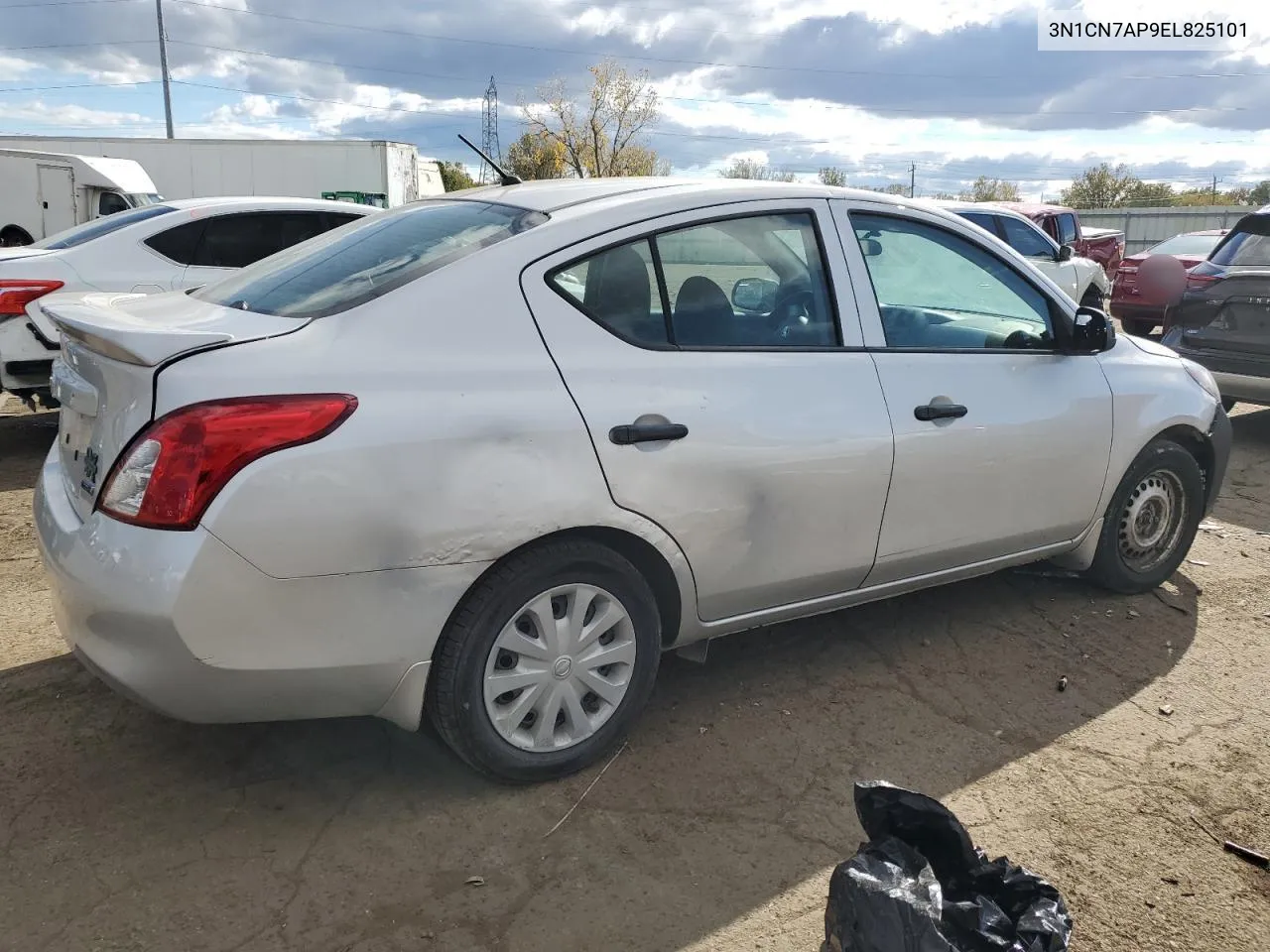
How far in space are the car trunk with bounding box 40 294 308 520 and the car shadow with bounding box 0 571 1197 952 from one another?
84 centimetres

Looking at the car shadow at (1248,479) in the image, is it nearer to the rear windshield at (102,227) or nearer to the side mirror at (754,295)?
the side mirror at (754,295)

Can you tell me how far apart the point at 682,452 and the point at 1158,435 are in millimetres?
2445

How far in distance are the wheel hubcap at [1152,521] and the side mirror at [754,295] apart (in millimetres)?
1980

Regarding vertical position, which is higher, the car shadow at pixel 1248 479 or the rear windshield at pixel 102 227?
the rear windshield at pixel 102 227

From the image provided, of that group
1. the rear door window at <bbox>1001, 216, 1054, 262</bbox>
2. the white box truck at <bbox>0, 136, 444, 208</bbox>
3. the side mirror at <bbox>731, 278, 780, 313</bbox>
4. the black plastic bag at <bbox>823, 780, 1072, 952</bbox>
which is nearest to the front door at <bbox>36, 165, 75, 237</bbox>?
the white box truck at <bbox>0, 136, 444, 208</bbox>

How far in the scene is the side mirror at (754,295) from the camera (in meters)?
3.16

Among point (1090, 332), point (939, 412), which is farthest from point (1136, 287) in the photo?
point (939, 412)

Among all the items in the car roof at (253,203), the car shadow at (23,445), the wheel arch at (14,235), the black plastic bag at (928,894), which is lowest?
the car shadow at (23,445)

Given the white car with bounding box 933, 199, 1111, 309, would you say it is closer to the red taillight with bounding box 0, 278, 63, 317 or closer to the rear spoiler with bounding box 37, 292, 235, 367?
the red taillight with bounding box 0, 278, 63, 317

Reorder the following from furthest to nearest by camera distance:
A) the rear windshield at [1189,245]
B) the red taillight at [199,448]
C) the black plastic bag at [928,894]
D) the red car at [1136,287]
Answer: the rear windshield at [1189,245], the red car at [1136,287], the red taillight at [199,448], the black plastic bag at [928,894]

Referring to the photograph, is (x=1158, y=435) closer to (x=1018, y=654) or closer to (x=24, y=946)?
(x=1018, y=654)

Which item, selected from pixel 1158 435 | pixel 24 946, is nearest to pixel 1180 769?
pixel 1158 435

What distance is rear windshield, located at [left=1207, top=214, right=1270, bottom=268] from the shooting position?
290 inches

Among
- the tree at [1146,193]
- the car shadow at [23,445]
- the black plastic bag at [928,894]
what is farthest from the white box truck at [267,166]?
the tree at [1146,193]
